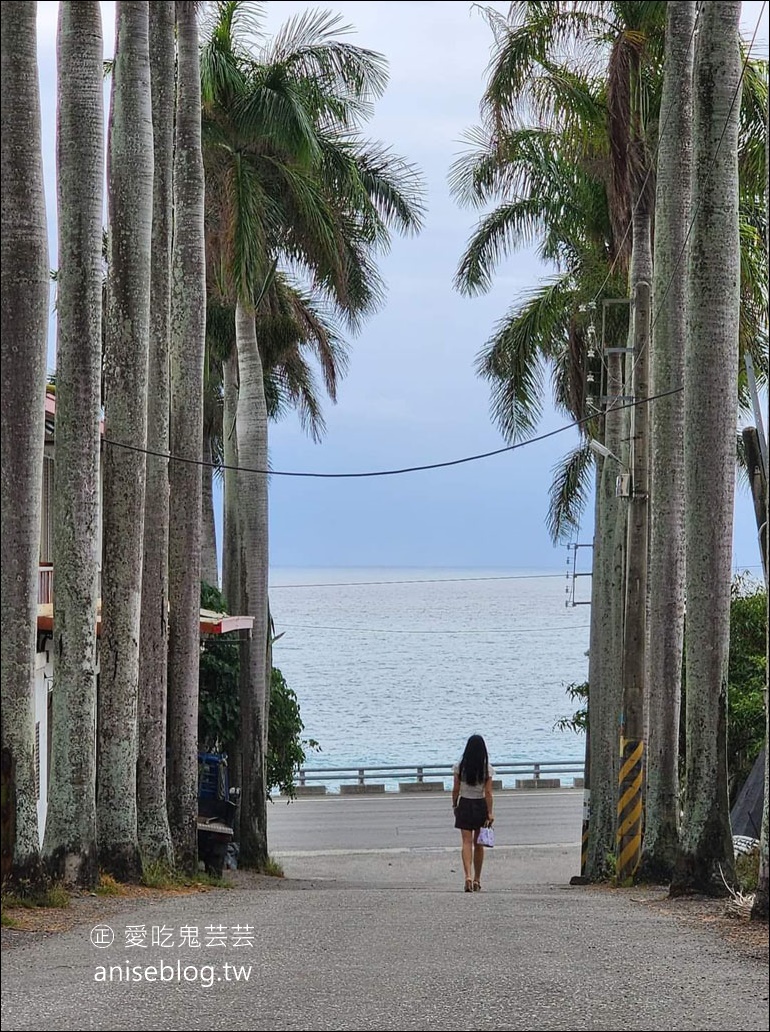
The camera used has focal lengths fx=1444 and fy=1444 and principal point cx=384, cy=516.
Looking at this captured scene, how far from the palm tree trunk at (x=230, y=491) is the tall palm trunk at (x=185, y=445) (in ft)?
33.2

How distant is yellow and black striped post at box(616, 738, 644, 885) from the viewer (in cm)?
1900

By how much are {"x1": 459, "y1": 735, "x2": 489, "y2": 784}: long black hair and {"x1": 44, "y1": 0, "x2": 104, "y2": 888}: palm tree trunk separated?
4.02 metres

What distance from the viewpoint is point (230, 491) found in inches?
1182

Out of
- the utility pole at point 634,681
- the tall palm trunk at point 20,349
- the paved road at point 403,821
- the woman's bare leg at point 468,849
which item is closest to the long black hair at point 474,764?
the woman's bare leg at point 468,849

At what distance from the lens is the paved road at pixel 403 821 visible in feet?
100

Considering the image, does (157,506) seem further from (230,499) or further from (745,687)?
(745,687)

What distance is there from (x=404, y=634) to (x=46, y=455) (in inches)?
6901

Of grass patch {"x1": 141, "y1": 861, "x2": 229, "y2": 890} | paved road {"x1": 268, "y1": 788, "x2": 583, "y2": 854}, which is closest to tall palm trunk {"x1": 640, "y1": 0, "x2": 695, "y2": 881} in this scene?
grass patch {"x1": 141, "y1": 861, "x2": 229, "y2": 890}

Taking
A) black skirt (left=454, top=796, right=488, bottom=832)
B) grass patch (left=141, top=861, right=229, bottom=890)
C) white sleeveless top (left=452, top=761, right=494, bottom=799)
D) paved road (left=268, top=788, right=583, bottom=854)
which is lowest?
paved road (left=268, top=788, right=583, bottom=854)

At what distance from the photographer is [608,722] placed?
22547 millimetres

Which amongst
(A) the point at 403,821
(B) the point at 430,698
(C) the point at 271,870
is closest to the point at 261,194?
(C) the point at 271,870

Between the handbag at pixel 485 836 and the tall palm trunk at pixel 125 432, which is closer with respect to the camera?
the tall palm trunk at pixel 125 432

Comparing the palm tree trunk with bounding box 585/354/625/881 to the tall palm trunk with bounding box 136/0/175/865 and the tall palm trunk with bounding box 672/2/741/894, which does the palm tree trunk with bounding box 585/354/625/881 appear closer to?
the tall palm trunk with bounding box 136/0/175/865

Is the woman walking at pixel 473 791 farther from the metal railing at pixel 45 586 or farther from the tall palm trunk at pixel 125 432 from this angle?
the metal railing at pixel 45 586
